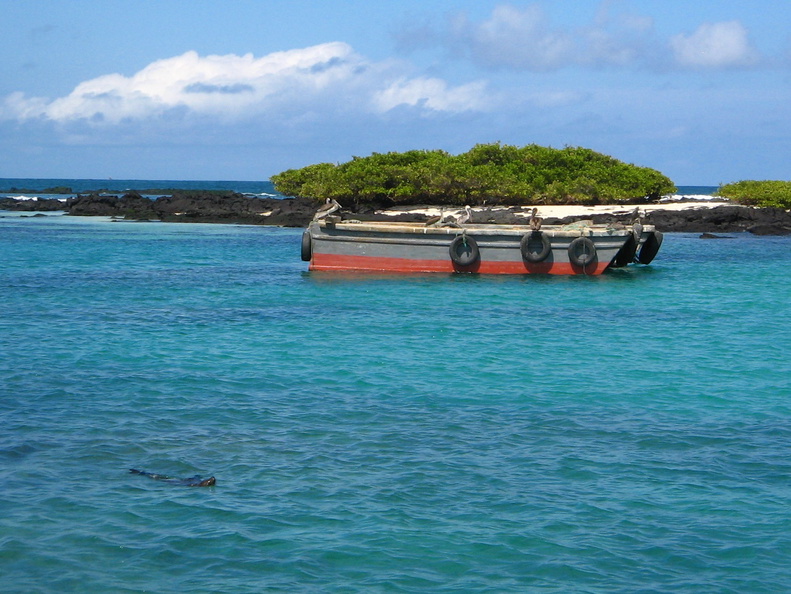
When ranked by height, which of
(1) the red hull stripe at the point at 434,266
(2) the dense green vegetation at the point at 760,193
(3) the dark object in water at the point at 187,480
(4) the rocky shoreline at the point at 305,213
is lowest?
(3) the dark object in water at the point at 187,480

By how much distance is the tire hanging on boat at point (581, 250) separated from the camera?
24062 mm

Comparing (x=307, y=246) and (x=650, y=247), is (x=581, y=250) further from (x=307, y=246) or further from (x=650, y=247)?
(x=307, y=246)

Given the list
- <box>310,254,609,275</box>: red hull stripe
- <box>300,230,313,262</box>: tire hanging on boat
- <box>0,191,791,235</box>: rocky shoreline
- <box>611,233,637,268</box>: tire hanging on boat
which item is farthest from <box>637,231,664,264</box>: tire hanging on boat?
<box>300,230,313,262</box>: tire hanging on boat

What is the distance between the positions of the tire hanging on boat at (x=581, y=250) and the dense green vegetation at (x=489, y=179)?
2311 cm

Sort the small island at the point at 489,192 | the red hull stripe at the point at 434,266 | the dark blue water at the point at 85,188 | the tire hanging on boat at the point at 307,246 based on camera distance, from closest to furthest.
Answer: the red hull stripe at the point at 434,266, the tire hanging on boat at the point at 307,246, the small island at the point at 489,192, the dark blue water at the point at 85,188

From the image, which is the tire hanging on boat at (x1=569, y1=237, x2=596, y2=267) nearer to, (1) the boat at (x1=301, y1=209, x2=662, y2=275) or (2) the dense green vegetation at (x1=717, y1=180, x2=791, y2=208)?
(1) the boat at (x1=301, y1=209, x2=662, y2=275)

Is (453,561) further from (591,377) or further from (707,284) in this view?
(707,284)

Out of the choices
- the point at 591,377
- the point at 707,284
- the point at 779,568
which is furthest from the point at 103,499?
the point at 707,284

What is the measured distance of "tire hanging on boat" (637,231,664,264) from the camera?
26562 mm

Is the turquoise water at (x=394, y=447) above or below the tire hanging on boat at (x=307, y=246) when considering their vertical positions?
below

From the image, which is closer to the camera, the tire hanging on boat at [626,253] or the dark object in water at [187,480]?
the dark object in water at [187,480]

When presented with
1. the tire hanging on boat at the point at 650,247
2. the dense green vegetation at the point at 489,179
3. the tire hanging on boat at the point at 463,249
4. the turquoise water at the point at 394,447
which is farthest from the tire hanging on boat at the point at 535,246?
the dense green vegetation at the point at 489,179

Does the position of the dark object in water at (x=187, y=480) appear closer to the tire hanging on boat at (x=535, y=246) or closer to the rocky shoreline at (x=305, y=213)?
the tire hanging on boat at (x=535, y=246)

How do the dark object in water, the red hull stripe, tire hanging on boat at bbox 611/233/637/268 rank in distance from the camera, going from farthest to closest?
tire hanging on boat at bbox 611/233/637/268 < the red hull stripe < the dark object in water
